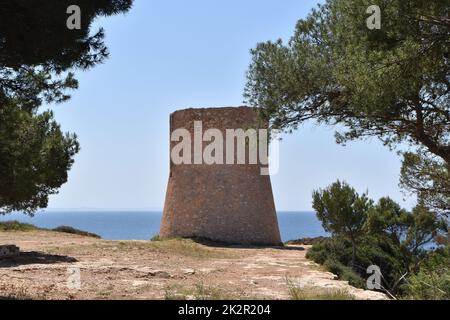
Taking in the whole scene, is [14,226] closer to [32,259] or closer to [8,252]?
[8,252]

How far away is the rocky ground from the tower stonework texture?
12.1 feet

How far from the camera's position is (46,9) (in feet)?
20.6

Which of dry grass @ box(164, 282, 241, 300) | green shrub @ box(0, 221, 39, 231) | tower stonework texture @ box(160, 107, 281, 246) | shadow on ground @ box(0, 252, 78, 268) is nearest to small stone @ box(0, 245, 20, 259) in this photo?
shadow on ground @ box(0, 252, 78, 268)

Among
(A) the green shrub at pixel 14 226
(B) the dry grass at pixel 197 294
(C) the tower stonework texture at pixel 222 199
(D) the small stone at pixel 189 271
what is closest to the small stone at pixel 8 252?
(D) the small stone at pixel 189 271

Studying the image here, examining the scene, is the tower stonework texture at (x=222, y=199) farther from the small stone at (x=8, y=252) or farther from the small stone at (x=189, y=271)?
the small stone at (x=8, y=252)

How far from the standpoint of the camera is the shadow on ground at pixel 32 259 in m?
9.13

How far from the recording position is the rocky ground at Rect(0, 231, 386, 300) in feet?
21.3

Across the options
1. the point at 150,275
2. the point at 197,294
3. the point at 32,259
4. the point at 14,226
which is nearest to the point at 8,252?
the point at 32,259

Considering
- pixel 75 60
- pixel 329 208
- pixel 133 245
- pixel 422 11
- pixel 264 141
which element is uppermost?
pixel 422 11

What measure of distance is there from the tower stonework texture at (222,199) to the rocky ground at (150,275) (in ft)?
A: 12.1
